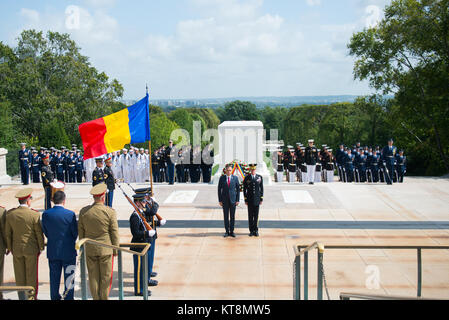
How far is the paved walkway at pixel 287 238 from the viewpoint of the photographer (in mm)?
6004

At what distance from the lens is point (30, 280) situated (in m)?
6.06

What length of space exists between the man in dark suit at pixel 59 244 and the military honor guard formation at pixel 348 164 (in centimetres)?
1178

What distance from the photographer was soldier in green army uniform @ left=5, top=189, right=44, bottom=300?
6.04 m

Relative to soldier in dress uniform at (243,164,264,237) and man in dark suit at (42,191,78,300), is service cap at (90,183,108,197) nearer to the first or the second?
man in dark suit at (42,191,78,300)

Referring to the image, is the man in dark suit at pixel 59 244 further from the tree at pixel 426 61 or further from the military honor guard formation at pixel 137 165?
the military honor guard formation at pixel 137 165

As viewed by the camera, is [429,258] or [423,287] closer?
[423,287]

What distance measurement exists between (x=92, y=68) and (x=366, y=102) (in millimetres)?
23550

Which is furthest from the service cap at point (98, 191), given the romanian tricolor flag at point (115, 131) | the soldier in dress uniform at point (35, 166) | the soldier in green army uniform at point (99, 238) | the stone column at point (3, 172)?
the stone column at point (3, 172)

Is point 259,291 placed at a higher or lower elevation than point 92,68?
lower

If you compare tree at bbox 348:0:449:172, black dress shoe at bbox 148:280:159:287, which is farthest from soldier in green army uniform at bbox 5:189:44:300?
tree at bbox 348:0:449:172

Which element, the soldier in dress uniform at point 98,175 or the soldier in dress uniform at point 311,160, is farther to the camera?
the soldier in dress uniform at point 311,160

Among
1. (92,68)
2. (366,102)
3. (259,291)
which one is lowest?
(259,291)
